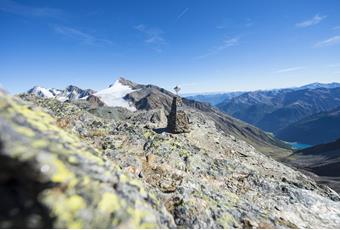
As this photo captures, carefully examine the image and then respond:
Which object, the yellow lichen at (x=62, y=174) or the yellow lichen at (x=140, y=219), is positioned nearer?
the yellow lichen at (x=62, y=174)

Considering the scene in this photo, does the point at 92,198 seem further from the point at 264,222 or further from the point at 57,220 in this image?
the point at 264,222

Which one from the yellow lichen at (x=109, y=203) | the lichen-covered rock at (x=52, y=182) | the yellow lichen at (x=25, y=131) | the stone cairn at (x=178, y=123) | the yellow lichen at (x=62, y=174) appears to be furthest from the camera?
the stone cairn at (x=178, y=123)

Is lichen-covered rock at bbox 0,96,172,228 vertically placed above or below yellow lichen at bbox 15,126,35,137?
below

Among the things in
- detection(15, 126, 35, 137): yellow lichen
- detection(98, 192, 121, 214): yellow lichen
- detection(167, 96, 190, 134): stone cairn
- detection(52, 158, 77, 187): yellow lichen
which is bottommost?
detection(167, 96, 190, 134): stone cairn

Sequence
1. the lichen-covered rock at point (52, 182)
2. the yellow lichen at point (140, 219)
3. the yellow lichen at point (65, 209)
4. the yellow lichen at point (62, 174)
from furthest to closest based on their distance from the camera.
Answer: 1. the yellow lichen at point (140, 219)
2. the yellow lichen at point (62, 174)
3. the yellow lichen at point (65, 209)
4. the lichen-covered rock at point (52, 182)

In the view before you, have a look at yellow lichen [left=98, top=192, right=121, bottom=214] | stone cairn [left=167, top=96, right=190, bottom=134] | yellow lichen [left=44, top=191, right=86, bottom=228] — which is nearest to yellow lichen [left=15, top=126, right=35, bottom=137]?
yellow lichen [left=44, top=191, right=86, bottom=228]

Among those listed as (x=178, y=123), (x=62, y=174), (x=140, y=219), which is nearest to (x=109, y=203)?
(x=140, y=219)

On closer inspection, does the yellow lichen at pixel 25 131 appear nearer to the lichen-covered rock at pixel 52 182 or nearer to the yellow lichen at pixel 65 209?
the lichen-covered rock at pixel 52 182

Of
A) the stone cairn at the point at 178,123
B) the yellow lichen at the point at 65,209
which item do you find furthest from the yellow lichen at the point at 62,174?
the stone cairn at the point at 178,123

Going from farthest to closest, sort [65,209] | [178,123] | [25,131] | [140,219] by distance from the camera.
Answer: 1. [178,123]
2. [140,219]
3. [25,131]
4. [65,209]

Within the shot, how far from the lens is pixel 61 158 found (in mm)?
7297

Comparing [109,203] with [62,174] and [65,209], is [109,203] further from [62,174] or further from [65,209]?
[62,174]

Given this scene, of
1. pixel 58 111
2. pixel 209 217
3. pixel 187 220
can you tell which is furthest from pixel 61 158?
pixel 58 111

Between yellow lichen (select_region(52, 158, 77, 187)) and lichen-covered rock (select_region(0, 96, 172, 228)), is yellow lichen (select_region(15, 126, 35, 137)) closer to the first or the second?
lichen-covered rock (select_region(0, 96, 172, 228))
